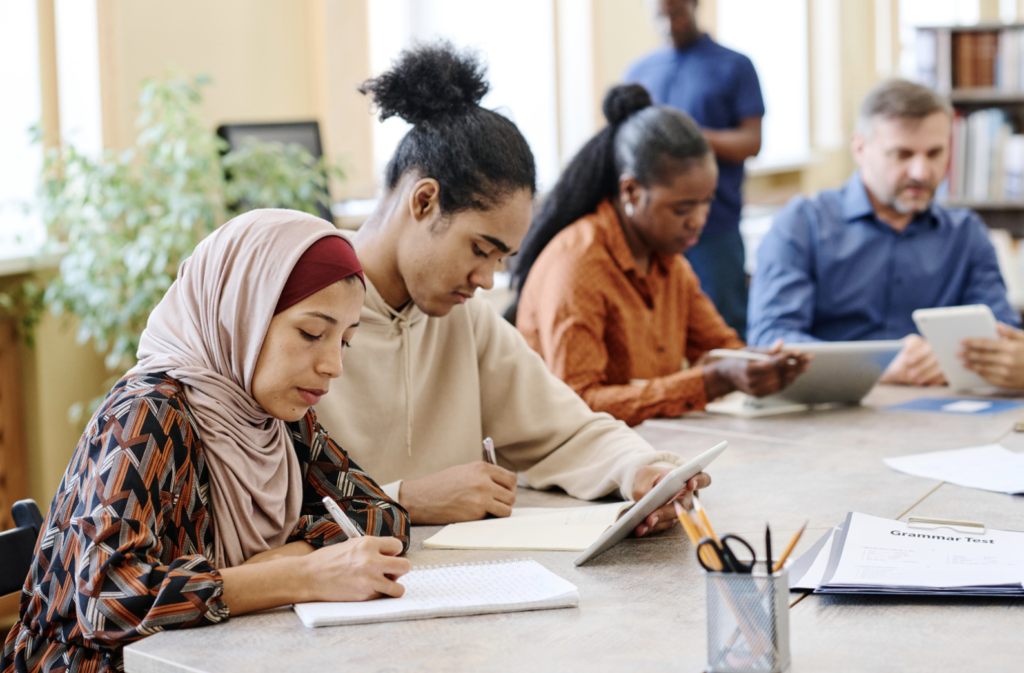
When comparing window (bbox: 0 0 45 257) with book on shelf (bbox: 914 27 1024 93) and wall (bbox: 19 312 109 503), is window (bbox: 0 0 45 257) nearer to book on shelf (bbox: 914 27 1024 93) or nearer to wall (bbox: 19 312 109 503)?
wall (bbox: 19 312 109 503)

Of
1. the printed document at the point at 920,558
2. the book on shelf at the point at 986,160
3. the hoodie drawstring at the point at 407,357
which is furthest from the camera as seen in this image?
the book on shelf at the point at 986,160

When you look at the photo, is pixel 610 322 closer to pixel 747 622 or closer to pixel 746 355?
pixel 746 355

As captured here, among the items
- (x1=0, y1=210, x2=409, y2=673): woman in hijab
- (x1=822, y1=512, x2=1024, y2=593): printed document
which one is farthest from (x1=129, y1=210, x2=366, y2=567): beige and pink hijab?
(x1=822, y1=512, x2=1024, y2=593): printed document

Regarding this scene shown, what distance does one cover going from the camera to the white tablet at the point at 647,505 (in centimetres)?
126

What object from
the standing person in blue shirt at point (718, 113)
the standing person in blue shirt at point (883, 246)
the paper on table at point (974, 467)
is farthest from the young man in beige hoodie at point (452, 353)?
the standing person in blue shirt at point (718, 113)

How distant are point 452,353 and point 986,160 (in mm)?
4305

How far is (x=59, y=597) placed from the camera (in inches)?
43.1

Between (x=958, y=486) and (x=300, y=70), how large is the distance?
103 inches

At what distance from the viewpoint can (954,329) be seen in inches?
94.1

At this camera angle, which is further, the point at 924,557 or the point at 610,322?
→ the point at 610,322

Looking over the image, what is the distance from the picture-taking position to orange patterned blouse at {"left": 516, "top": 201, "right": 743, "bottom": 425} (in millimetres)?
2178

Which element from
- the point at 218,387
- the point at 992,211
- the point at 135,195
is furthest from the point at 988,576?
the point at 992,211

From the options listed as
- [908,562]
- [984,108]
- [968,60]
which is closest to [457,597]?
[908,562]

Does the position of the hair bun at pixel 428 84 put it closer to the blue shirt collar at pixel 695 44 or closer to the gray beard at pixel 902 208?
the gray beard at pixel 902 208
